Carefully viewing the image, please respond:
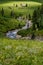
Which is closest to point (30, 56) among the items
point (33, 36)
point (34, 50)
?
point (34, 50)

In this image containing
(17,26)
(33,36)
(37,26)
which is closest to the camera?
(33,36)

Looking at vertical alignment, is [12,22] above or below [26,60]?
below

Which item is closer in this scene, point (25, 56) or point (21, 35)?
point (25, 56)

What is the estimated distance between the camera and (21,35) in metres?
104

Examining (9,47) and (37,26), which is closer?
(9,47)

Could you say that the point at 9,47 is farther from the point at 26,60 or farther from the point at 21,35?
the point at 21,35

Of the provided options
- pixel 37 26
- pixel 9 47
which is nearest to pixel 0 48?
pixel 9 47

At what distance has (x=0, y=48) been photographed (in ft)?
67.3

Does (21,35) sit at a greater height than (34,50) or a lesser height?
lesser

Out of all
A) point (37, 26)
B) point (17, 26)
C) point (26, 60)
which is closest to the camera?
point (26, 60)

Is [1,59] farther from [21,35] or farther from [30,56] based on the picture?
[21,35]

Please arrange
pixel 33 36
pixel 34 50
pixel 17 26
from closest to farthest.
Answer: pixel 34 50 < pixel 33 36 < pixel 17 26

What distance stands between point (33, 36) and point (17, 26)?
153 ft

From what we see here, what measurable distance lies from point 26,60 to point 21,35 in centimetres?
8736
